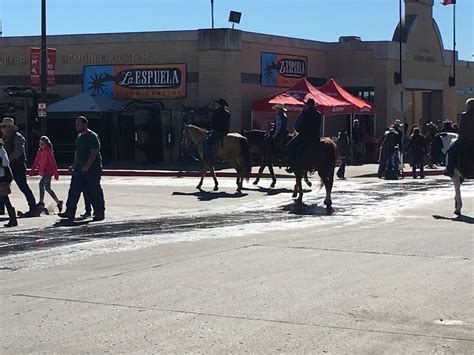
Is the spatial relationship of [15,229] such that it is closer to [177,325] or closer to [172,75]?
[177,325]

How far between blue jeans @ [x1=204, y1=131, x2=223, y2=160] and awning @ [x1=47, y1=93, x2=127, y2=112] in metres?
Result: 14.3

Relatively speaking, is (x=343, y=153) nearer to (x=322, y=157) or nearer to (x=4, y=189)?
(x=322, y=157)

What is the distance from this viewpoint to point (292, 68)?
41.2 metres

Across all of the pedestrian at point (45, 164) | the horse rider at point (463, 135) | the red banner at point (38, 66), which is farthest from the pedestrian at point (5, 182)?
the red banner at point (38, 66)

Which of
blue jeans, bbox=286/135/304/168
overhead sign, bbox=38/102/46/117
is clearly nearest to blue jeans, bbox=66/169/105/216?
blue jeans, bbox=286/135/304/168

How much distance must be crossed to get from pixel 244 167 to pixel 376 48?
70.6 feet

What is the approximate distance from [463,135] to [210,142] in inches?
333

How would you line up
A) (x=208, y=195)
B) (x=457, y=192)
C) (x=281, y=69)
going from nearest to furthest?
(x=457, y=192), (x=208, y=195), (x=281, y=69)

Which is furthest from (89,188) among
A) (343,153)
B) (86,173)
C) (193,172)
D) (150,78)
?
(150,78)

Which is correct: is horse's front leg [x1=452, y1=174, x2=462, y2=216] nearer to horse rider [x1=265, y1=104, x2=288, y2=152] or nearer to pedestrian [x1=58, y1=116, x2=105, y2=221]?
pedestrian [x1=58, y1=116, x2=105, y2=221]

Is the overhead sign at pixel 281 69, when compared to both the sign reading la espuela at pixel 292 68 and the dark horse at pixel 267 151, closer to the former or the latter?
the sign reading la espuela at pixel 292 68

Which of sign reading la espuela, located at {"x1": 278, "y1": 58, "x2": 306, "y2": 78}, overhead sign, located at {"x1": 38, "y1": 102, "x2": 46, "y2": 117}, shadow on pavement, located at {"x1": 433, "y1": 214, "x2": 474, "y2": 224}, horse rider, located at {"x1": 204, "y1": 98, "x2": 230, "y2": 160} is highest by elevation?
sign reading la espuela, located at {"x1": 278, "y1": 58, "x2": 306, "y2": 78}

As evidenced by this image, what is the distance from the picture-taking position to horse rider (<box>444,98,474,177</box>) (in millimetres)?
16422

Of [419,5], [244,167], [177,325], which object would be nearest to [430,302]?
[177,325]
